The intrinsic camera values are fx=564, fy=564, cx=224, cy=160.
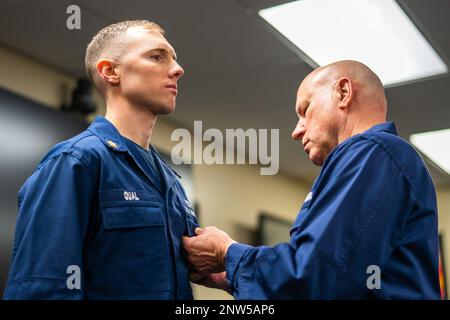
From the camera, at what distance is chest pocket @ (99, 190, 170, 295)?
129 cm

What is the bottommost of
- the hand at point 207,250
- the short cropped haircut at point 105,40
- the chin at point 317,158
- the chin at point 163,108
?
the hand at point 207,250

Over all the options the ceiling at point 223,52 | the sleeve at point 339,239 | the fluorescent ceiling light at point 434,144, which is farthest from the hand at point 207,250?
the fluorescent ceiling light at point 434,144

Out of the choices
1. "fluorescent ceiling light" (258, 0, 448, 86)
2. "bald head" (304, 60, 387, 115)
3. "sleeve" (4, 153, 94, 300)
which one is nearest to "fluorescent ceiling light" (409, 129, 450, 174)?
"fluorescent ceiling light" (258, 0, 448, 86)

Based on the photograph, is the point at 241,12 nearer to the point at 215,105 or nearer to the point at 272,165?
the point at 215,105

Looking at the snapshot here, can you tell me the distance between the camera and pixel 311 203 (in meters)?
1.32

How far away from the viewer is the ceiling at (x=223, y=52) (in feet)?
8.85

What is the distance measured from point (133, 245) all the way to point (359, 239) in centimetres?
52

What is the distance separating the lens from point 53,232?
1.21 m

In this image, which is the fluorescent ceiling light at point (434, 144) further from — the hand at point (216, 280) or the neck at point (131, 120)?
the neck at point (131, 120)

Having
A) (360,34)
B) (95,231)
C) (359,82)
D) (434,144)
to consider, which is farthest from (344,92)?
(434,144)

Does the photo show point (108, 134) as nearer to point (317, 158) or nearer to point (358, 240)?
point (317, 158)

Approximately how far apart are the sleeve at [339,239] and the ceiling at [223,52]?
158cm

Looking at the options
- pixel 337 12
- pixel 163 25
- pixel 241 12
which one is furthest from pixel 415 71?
pixel 163 25

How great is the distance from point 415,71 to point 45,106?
2.13 metres
